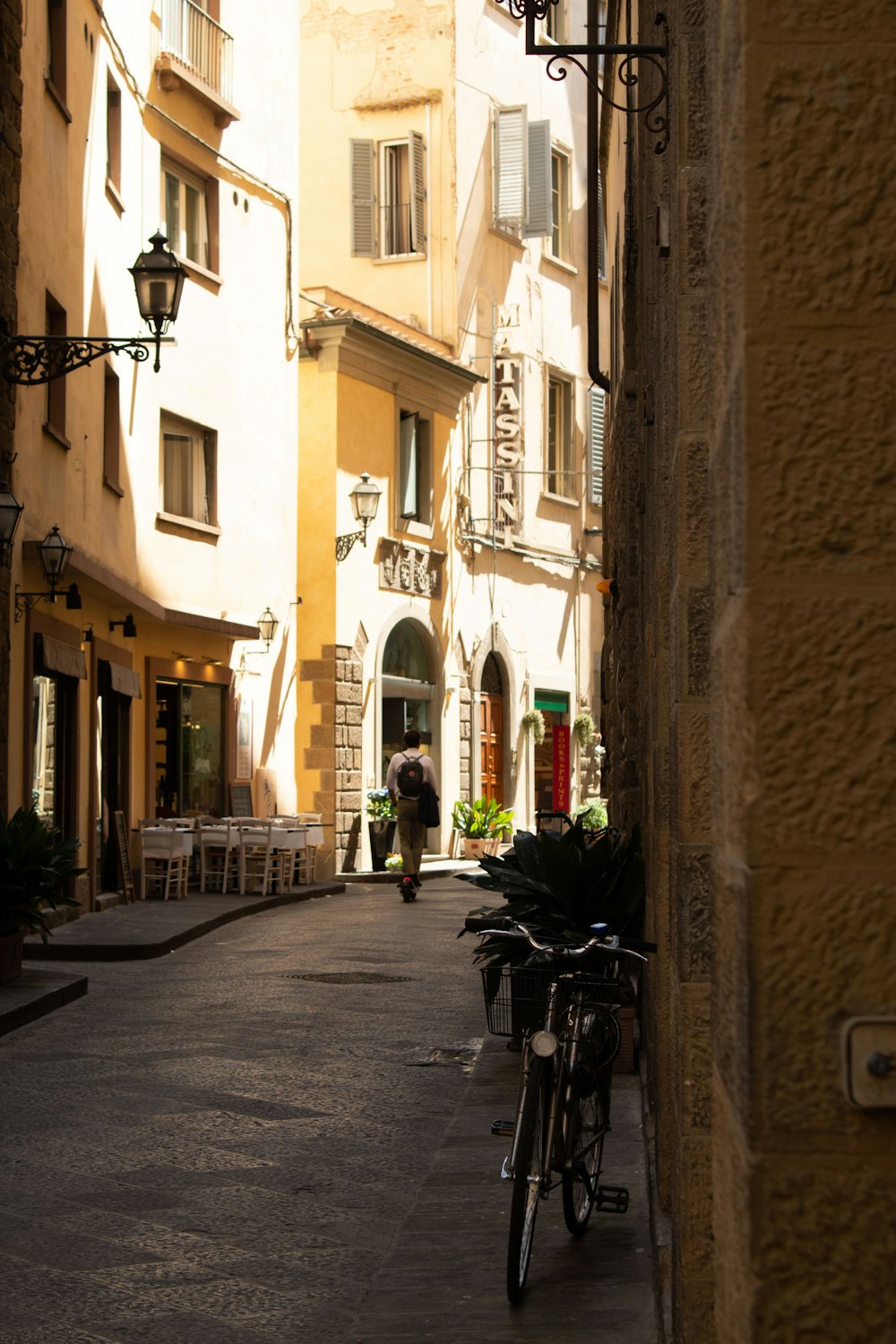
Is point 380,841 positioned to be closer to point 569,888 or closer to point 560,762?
point 560,762

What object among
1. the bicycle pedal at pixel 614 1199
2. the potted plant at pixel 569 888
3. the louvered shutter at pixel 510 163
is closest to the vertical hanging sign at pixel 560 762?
the louvered shutter at pixel 510 163

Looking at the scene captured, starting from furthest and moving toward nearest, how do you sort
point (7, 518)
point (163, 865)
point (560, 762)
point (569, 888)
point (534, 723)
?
1. point (560, 762)
2. point (534, 723)
3. point (163, 865)
4. point (7, 518)
5. point (569, 888)

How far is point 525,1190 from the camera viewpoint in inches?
191

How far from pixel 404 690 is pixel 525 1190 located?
75.2ft

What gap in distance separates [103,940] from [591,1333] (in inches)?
430

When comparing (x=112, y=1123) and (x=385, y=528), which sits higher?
(x=385, y=528)

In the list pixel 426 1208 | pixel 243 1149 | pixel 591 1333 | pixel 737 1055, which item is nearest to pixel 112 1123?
pixel 243 1149

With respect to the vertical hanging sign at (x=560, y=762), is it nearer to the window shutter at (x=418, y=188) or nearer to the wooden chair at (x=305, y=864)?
the window shutter at (x=418, y=188)

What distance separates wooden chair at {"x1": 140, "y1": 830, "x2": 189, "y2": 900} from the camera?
775 inches

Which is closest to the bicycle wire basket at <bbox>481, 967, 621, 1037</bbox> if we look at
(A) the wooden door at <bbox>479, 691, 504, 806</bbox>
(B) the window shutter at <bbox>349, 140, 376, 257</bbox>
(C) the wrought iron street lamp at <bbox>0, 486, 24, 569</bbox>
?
(C) the wrought iron street lamp at <bbox>0, 486, 24, 569</bbox>

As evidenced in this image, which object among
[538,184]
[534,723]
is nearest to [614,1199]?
[534,723]

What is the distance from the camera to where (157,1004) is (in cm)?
1164

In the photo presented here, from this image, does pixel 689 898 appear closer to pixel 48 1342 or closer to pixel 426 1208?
pixel 48 1342

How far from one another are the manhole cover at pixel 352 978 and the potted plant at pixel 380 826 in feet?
40.3
